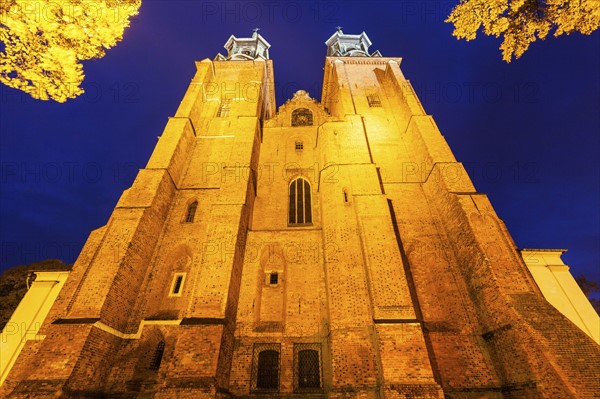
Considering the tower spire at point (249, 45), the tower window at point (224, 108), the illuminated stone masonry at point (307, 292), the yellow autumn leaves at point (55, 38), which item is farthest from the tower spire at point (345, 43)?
the yellow autumn leaves at point (55, 38)

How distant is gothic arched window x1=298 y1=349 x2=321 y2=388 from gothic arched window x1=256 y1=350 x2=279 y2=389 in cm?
75

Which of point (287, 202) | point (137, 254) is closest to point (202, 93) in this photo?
point (287, 202)

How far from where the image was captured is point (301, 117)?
18641mm

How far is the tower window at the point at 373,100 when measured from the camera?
18.5 meters

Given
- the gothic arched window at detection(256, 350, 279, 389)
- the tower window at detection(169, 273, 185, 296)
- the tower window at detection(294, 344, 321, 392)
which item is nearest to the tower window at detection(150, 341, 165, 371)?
the tower window at detection(169, 273, 185, 296)

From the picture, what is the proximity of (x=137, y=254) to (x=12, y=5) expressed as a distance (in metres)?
7.46

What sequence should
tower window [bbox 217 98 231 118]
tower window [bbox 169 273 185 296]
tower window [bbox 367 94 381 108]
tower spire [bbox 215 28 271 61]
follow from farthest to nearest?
tower spire [bbox 215 28 271 61] < tower window [bbox 367 94 381 108] < tower window [bbox 217 98 231 118] < tower window [bbox 169 273 185 296]

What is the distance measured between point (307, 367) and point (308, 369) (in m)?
0.06

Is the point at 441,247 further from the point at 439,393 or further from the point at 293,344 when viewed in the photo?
the point at 293,344

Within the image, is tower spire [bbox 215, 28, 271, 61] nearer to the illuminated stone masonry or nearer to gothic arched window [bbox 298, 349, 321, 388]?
A: the illuminated stone masonry

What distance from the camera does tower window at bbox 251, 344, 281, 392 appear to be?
28.7 feet

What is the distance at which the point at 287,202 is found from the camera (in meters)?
14.0

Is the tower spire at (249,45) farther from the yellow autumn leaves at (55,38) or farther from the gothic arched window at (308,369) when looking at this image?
the gothic arched window at (308,369)

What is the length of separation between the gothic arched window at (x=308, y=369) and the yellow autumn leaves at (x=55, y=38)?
957 centimetres
